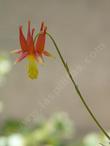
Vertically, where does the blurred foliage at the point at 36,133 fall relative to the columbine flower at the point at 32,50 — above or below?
above

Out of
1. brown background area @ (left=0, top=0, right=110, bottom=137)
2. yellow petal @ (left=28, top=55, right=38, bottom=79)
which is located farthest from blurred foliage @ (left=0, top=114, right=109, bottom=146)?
yellow petal @ (left=28, top=55, right=38, bottom=79)

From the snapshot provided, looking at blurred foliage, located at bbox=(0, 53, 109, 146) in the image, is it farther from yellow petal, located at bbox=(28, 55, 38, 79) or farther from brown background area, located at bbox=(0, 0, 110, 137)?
yellow petal, located at bbox=(28, 55, 38, 79)

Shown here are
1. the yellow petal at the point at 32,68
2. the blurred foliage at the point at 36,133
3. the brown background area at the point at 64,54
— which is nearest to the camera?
the yellow petal at the point at 32,68

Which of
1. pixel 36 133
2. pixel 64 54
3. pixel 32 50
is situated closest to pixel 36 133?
pixel 36 133

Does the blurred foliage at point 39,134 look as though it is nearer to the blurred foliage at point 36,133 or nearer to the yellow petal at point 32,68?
the blurred foliage at point 36,133

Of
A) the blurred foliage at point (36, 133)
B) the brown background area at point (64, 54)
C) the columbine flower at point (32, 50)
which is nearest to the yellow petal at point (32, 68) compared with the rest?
the columbine flower at point (32, 50)

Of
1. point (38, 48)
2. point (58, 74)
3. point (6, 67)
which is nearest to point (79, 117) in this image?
point (58, 74)

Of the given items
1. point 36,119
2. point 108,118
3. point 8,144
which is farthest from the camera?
point 108,118

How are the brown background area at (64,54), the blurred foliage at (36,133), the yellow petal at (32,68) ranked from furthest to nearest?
1. the brown background area at (64,54)
2. the blurred foliage at (36,133)
3. the yellow petal at (32,68)

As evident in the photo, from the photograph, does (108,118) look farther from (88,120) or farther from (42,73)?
(42,73)
